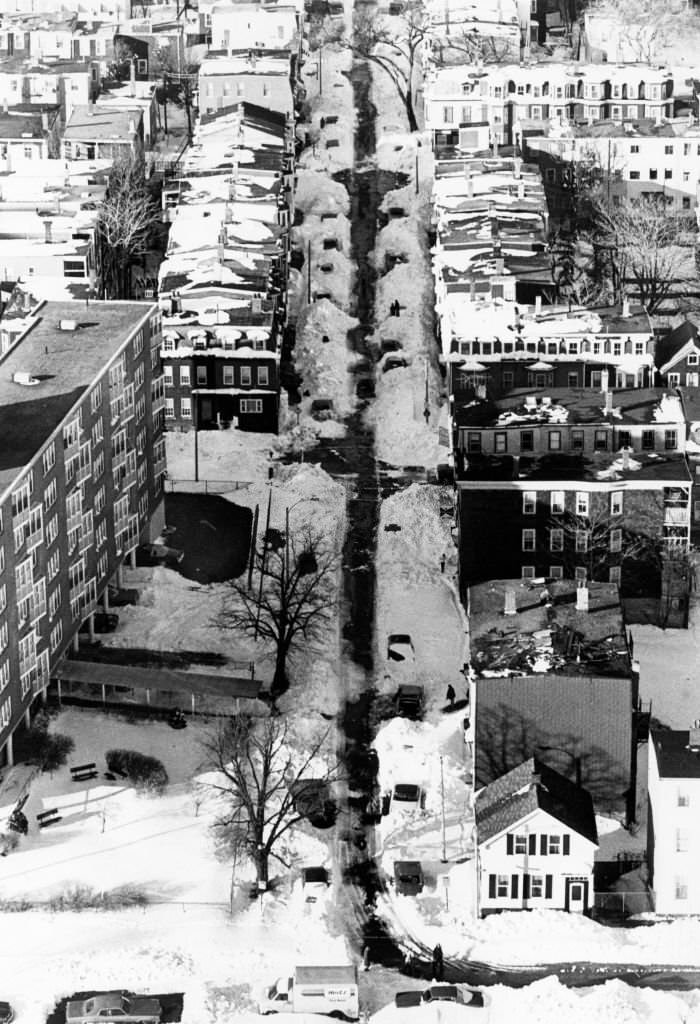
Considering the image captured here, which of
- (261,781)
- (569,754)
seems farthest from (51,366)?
(569,754)

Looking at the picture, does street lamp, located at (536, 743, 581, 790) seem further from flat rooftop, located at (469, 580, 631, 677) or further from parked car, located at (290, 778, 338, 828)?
parked car, located at (290, 778, 338, 828)

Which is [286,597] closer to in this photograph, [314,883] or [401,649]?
[401,649]

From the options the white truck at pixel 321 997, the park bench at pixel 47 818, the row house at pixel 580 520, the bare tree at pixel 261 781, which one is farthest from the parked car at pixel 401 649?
the white truck at pixel 321 997

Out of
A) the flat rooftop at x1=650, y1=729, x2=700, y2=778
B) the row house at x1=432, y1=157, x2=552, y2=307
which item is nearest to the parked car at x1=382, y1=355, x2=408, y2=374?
the row house at x1=432, y1=157, x2=552, y2=307

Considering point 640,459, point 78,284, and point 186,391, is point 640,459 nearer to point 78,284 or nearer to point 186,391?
point 186,391

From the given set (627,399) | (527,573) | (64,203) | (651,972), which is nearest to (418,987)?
(651,972)
